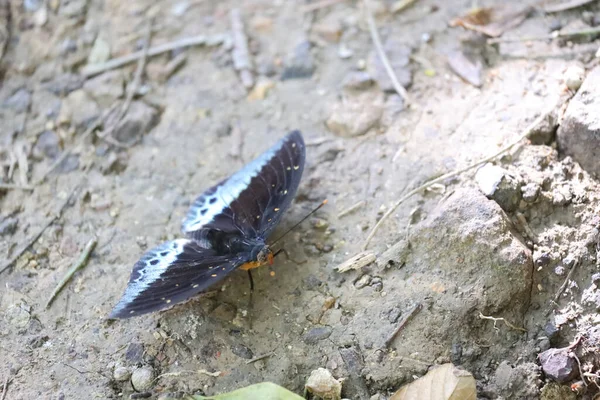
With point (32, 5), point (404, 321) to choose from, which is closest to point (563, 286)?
point (404, 321)

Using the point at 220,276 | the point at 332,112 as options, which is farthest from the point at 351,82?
the point at 220,276

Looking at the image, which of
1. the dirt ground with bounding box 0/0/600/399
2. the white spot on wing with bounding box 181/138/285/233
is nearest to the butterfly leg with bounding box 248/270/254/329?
the dirt ground with bounding box 0/0/600/399

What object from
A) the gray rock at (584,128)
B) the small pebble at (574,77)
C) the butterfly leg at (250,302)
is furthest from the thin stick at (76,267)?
the small pebble at (574,77)

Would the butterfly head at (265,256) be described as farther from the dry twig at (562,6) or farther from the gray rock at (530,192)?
the dry twig at (562,6)

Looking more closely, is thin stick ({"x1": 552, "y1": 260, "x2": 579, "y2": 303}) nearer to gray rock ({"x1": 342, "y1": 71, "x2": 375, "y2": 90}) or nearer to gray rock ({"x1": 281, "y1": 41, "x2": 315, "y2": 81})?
gray rock ({"x1": 342, "y1": 71, "x2": 375, "y2": 90})

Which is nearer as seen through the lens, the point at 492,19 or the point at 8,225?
the point at 8,225

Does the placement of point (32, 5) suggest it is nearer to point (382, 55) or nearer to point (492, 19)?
point (382, 55)
